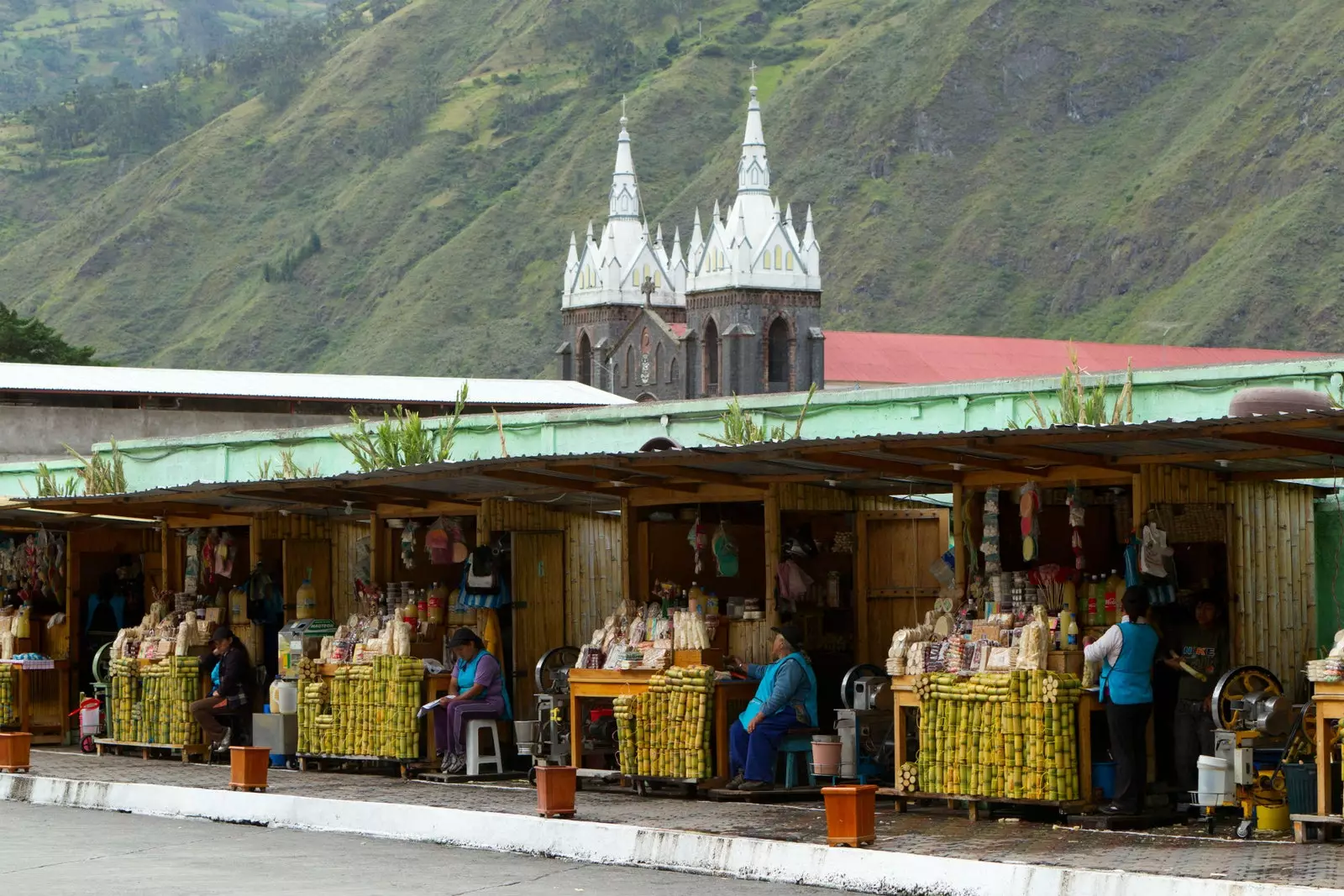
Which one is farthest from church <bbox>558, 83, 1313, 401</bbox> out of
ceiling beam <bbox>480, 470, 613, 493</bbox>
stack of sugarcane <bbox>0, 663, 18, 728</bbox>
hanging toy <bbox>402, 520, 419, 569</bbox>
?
ceiling beam <bbox>480, 470, 613, 493</bbox>

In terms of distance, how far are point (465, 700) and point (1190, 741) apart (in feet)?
19.1

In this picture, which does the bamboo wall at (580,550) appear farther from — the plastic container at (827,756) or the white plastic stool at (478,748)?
the plastic container at (827,756)

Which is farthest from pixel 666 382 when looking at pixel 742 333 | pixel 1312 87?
pixel 1312 87

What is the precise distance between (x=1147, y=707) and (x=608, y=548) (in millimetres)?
5709

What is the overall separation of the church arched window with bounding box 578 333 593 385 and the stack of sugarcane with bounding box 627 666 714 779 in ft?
315

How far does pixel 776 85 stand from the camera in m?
167

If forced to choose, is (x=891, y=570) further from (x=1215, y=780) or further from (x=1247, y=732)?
(x=1215, y=780)

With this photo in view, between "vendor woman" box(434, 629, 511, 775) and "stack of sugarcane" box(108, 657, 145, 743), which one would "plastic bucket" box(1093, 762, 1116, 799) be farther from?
"stack of sugarcane" box(108, 657, 145, 743)

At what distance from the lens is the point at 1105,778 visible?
43.3 ft

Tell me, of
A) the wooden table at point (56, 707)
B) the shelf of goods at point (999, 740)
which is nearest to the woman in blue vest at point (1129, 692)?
the shelf of goods at point (999, 740)

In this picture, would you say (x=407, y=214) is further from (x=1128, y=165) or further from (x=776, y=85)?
(x=1128, y=165)

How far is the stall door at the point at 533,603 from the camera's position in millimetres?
17406

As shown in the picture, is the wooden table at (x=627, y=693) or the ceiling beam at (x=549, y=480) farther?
the ceiling beam at (x=549, y=480)

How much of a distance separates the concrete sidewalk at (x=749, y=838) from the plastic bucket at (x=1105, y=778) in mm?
435
